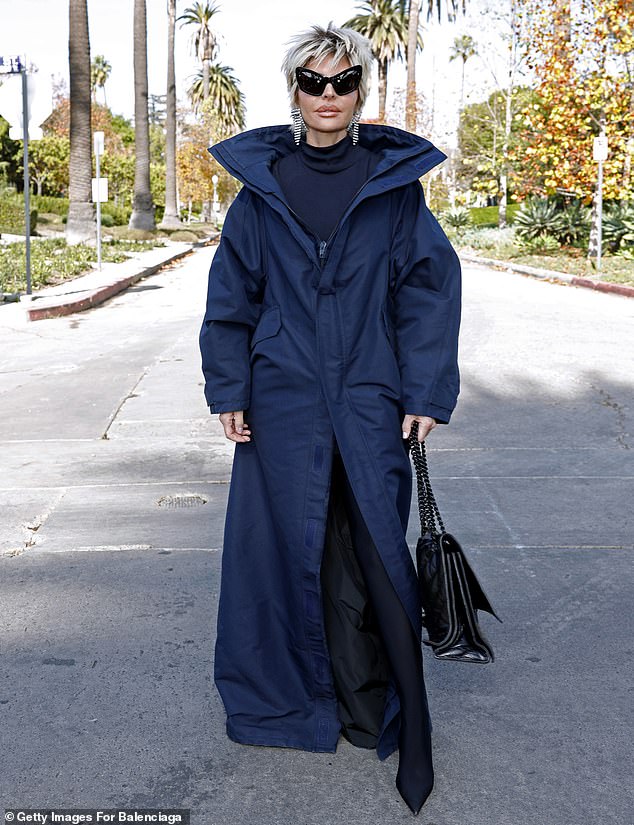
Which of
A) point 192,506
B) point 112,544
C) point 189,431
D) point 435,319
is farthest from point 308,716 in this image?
point 189,431

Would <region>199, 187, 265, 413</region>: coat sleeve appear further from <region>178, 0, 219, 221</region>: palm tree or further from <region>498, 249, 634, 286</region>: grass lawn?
<region>178, 0, 219, 221</region>: palm tree

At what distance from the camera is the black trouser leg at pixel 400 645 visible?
9.16ft

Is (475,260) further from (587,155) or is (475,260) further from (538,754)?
(538,754)

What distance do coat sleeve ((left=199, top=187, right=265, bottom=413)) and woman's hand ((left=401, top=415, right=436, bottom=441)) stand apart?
436 millimetres

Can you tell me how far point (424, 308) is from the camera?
282 cm

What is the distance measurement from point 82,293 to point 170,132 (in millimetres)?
29566

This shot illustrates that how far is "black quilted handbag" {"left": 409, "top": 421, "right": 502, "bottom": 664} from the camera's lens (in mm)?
2805

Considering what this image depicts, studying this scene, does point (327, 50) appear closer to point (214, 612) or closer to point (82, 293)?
point (214, 612)

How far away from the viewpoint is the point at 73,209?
27.1 m

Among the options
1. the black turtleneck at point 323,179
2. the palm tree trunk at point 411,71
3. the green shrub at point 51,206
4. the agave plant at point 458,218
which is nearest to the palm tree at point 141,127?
the palm tree trunk at point 411,71

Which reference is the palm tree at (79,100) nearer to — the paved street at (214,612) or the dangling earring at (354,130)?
the paved street at (214,612)

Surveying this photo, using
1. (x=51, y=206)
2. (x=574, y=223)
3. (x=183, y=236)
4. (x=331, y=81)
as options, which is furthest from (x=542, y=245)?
(x=51, y=206)

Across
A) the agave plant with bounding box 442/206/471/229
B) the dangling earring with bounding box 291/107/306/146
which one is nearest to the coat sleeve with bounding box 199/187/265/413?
the dangling earring with bounding box 291/107/306/146

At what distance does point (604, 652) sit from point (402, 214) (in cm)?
179
